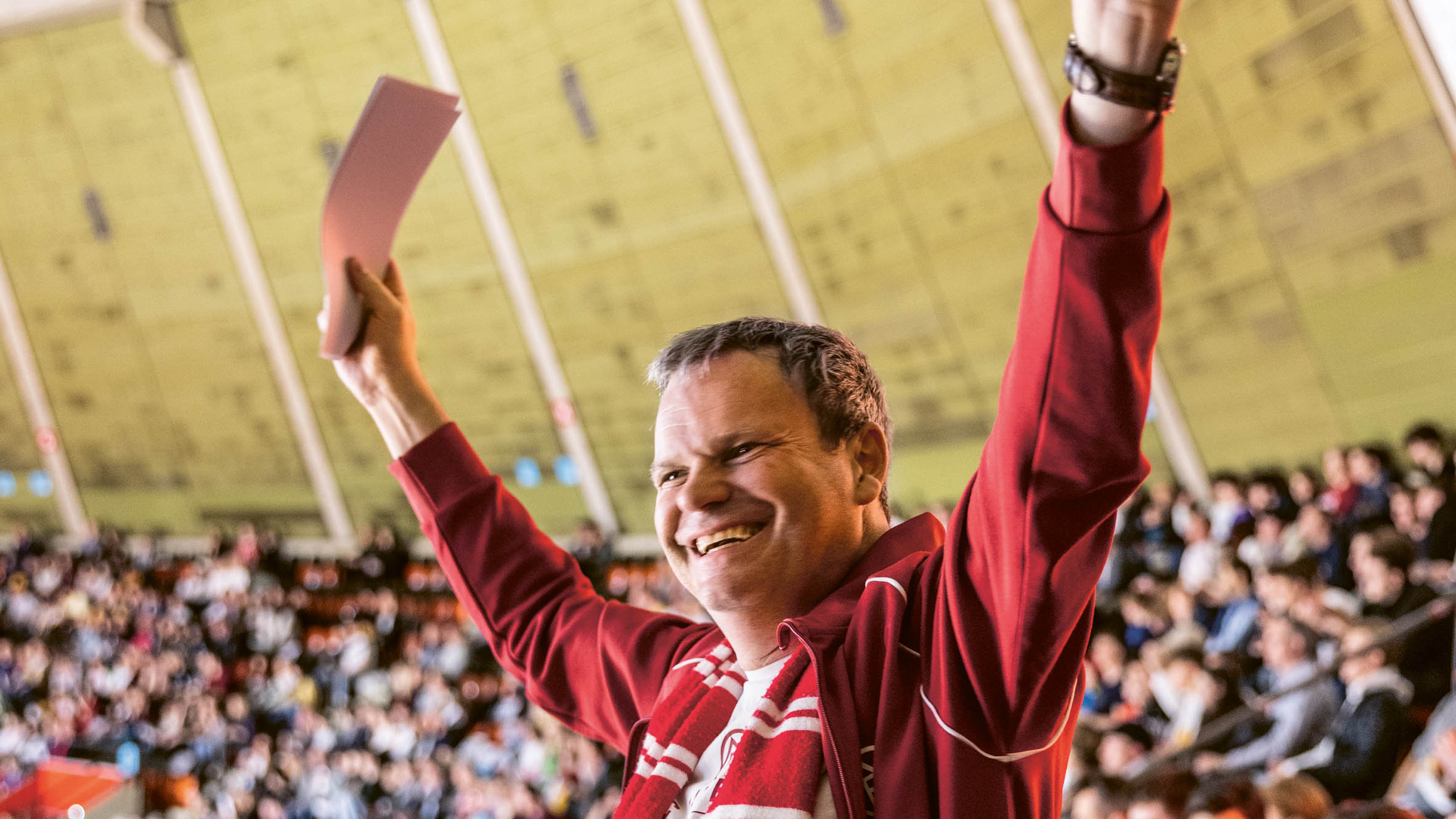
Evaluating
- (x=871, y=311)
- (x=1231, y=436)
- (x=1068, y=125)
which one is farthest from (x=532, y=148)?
(x=1068, y=125)

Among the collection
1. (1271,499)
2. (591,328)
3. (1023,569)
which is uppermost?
(591,328)

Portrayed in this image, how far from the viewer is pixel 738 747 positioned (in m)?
0.98

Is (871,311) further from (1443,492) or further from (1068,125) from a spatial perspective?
(1068,125)

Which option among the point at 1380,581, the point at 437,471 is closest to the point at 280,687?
the point at 1380,581

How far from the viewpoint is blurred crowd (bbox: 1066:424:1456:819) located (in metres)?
3.26

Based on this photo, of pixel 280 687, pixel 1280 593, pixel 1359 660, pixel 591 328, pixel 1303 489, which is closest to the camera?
pixel 1359 660

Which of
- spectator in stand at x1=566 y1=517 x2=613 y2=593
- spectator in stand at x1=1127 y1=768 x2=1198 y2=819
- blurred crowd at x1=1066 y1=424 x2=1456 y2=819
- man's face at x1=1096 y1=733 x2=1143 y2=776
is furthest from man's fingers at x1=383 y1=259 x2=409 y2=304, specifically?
spectator in stand at x1=566 y1=517 x2=613 y2=593

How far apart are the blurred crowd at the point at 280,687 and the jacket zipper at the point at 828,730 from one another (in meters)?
5.71

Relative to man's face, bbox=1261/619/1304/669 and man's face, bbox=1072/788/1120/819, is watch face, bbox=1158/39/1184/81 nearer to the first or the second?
man's face, bbox=1072/788/1120/819

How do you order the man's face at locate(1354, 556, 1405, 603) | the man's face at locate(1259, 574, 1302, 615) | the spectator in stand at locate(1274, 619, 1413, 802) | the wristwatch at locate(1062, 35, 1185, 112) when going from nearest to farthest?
the wristwatch at locate(1062, 35, 1185, 112) < the spectator in stand at locate(1274, 619, 1413, 802) < the man's face at locate(1354, 556, 1405, 603) < the man's face at locate(1259, 574, 1302, 615)

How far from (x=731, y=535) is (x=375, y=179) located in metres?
0.68

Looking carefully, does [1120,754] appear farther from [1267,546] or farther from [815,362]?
[815,362]

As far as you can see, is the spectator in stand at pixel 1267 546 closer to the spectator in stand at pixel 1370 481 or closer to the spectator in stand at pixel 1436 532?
the spectator in stand at pixel 1370 481

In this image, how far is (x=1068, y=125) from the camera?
2.42 feet
